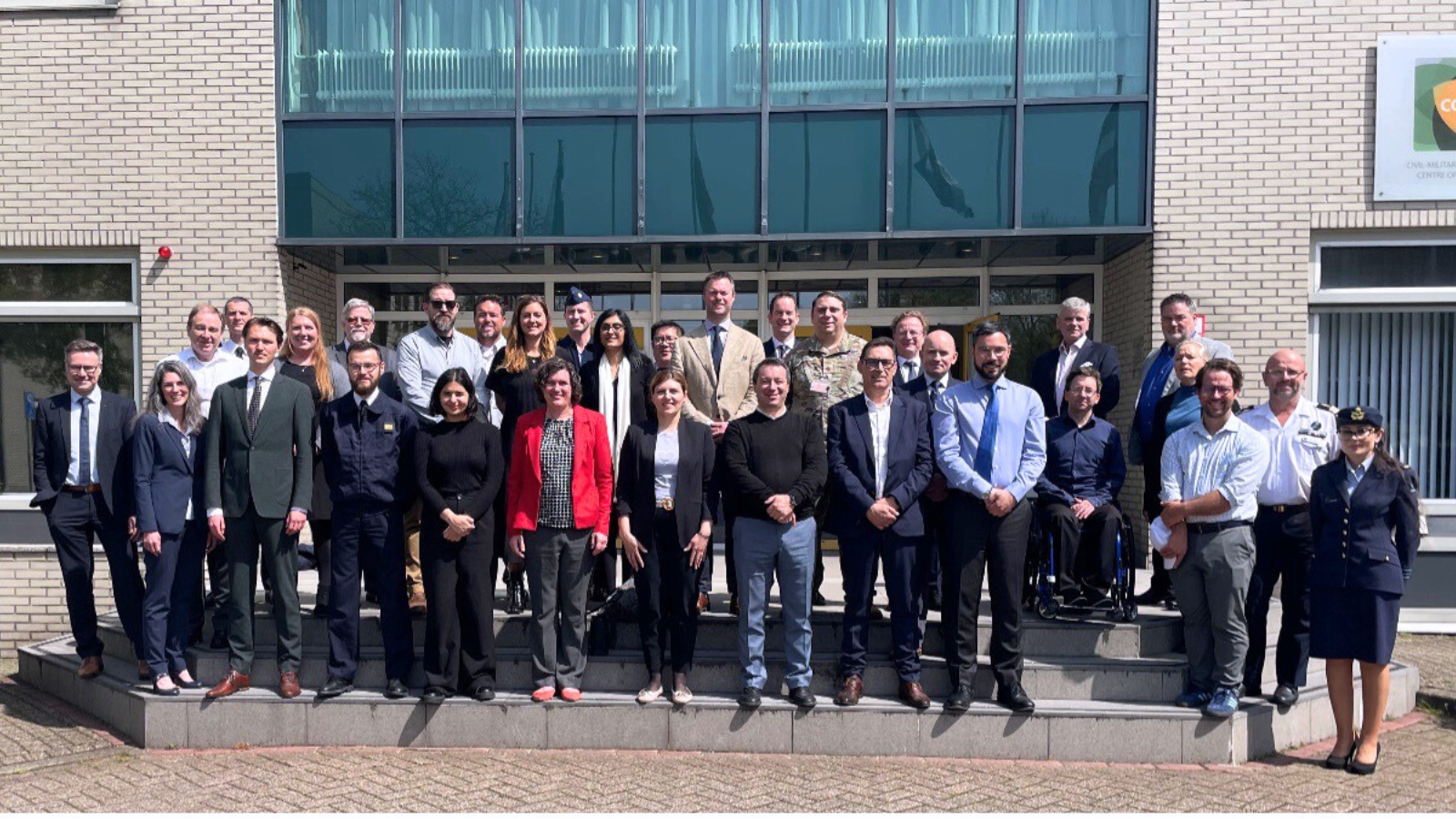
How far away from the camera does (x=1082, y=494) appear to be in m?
5.76

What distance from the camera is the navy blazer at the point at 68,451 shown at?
590cm

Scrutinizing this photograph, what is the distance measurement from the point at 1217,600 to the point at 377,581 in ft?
14.6

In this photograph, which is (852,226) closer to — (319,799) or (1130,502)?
(1130,502)

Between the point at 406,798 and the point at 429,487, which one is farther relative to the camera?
the point at 429,487

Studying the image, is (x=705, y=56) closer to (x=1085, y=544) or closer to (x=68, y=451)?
(x=1085, y=544)

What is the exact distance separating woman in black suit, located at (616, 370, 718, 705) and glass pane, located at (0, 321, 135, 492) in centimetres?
616

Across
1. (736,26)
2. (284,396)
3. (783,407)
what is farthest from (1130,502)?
(284,396)

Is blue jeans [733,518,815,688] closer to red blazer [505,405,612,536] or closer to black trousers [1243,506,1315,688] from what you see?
red blazer [505,405,612,536]

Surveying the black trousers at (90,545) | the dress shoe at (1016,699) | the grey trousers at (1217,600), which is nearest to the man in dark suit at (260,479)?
the black trousers at (90,545)

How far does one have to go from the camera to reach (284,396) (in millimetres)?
5488

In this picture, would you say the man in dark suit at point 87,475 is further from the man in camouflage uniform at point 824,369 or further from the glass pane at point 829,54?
the glass pane at point 829,54

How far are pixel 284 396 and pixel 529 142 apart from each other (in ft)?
13.7

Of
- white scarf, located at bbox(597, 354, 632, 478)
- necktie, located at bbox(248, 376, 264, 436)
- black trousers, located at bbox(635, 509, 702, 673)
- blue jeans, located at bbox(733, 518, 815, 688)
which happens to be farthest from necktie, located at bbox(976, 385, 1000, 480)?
necktie, located at bbox(248, 376, 264, 436)

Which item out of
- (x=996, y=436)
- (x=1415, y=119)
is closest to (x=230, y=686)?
(x=996, y=436)
